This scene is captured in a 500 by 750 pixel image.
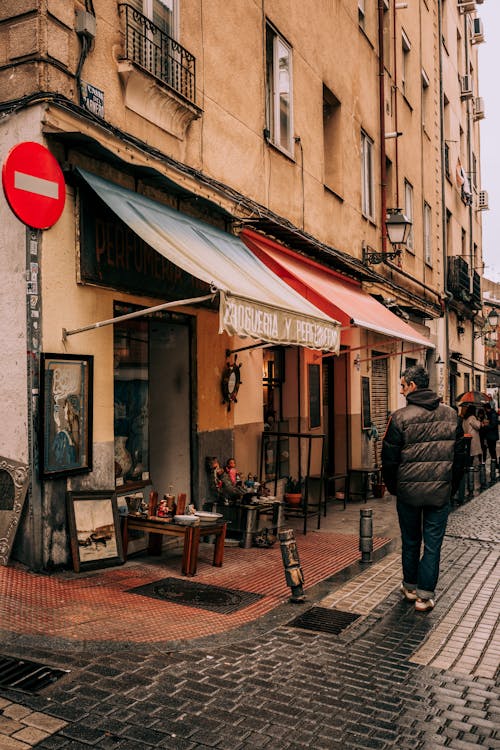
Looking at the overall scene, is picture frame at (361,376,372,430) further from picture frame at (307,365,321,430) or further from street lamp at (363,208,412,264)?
street lamp at (363,208,412,264)

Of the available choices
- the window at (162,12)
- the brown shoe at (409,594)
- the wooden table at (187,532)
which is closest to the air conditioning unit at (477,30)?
the window at (162,12)

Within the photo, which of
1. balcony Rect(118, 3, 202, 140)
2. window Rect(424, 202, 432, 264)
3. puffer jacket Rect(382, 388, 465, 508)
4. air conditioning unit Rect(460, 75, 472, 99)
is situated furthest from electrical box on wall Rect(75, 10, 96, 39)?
air conditioning unit Rect(460, 75, 472, 99)

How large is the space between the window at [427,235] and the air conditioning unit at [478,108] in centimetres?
1236

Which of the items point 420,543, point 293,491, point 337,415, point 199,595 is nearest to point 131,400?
point 199,595

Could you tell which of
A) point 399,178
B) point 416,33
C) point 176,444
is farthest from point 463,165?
point 176,444

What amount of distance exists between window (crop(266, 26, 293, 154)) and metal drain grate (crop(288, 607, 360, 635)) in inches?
302

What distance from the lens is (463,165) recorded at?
29.5 meters

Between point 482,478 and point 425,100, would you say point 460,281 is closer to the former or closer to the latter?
point 425,100

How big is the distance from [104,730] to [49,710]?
0.41 meters

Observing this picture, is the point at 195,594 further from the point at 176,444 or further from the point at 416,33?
the point at 416,33

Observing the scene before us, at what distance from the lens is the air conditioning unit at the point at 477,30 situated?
31.9 metres

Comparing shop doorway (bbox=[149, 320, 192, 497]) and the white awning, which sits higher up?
the white awning

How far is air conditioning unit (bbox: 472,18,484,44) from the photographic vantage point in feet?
105

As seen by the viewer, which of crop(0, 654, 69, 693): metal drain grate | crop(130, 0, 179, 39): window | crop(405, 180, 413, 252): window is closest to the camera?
crop(0, 654, 69, 693): metal drain grate
